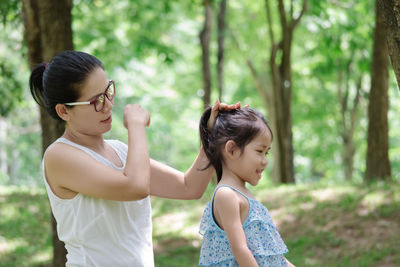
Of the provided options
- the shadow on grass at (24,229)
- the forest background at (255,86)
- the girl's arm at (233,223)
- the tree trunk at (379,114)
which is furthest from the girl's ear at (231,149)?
the tree trunk at (379,114)

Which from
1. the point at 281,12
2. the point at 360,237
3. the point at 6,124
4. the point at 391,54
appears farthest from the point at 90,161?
the point at 6,124

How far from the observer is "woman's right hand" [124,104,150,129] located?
2.24 m

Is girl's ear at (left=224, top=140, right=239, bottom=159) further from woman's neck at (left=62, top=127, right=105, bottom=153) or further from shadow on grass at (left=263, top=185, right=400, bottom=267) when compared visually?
shadow on grass at (left=263, top=185, right=400, bottom=267)

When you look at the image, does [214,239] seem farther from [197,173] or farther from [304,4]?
[304,4]

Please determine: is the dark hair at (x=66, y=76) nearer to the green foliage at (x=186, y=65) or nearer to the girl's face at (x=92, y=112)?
the girl's face at (x=92, y=112)

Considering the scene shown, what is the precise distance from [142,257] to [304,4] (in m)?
9.17

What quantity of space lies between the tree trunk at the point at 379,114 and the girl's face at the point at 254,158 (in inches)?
249

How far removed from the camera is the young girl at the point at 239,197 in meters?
2.29

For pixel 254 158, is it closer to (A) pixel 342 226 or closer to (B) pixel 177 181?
(B) pixel 177 181

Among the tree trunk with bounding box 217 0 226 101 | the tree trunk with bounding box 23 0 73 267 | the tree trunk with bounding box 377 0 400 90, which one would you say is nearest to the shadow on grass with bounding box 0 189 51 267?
the tree trunk with bounding box 23 0 73 267

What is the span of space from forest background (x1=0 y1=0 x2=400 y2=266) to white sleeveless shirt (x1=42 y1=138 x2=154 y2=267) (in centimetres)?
364

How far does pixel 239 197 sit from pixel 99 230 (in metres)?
0.62

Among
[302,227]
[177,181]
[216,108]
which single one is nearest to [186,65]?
[302,227]

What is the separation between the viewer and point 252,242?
229 centimetres
